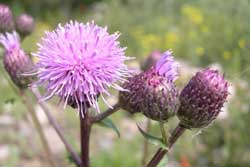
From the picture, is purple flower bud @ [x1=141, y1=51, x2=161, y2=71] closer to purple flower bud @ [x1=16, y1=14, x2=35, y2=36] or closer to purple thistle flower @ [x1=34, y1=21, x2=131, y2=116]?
purple flower bud @ [x1=16, y1=14, x2=35, y2=36]

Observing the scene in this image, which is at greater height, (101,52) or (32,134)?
(101,52)

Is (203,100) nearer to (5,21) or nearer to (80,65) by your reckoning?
(80,65)

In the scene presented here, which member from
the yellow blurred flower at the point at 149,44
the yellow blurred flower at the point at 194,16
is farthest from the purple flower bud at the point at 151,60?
the yellow blurred flower at the point at 194,16

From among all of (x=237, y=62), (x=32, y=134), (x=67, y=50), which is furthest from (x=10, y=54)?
(x=32, y=134)

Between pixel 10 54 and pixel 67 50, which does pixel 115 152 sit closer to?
pixel 10 54

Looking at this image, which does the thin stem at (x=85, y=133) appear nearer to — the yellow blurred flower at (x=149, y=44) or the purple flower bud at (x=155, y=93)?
the purple flower bud at (x=155, y=93)

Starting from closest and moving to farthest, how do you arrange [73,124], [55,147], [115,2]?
1. [55,147]
2. [73,124]
3. [115,2]

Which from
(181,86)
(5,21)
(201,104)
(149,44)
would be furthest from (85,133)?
(149,44)
